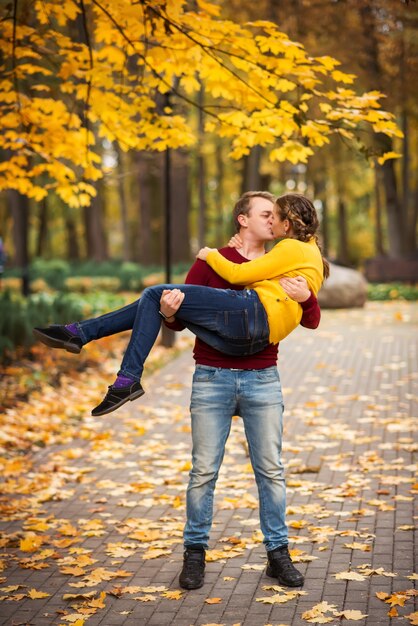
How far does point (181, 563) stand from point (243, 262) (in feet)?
5.81

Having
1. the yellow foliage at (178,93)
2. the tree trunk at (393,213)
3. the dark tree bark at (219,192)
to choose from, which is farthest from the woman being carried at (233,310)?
the dark tree bark at (219,192)

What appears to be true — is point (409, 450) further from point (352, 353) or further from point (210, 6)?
point (352, 353)

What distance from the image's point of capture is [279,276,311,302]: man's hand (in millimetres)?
4469

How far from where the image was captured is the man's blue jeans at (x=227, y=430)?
4719 mm

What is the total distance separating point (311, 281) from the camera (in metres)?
4.57

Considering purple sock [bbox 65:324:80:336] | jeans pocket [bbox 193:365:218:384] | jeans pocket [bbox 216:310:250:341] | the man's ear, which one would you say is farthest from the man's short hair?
purple sock [bbox 65:324:80:336]

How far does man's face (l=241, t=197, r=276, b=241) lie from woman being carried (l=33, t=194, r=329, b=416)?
126 millimetres

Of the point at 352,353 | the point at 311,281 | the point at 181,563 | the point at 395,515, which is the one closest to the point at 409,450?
the point at 395,515

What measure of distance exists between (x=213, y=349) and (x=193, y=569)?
3.75ft

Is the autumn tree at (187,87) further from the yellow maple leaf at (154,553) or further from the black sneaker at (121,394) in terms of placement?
the yellow maple leaf at (154,553)

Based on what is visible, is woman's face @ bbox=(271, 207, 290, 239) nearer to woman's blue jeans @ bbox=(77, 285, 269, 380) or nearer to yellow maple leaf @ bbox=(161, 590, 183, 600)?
woman's blue jeans @ bbox=(77, 285, 269, 380)

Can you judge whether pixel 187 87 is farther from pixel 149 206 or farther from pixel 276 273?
pixel 149 206

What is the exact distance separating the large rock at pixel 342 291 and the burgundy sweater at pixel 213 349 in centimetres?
1621

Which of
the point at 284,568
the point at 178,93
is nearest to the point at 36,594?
the point at 284,568
